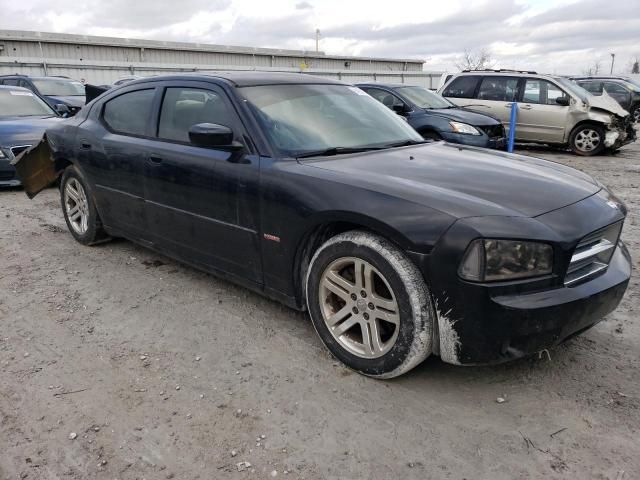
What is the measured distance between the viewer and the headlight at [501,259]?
232 cm

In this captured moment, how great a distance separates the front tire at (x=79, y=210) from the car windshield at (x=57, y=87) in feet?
30.5

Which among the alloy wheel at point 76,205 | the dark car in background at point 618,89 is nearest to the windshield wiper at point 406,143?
the alloy wheel at point 76,205

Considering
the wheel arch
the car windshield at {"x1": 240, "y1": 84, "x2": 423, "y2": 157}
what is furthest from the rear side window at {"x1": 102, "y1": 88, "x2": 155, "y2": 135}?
the wheel arch

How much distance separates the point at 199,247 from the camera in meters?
Result: 3.67

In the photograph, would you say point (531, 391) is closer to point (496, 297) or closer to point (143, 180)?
point (496, 297)

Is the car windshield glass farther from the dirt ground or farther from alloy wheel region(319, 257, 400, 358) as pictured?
alloy wheel region(319, 257, 400, 358)

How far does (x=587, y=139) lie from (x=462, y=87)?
9.67 feet

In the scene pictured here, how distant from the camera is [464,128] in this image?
29.0 ft

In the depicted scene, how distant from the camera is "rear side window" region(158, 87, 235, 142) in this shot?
11.5 ft

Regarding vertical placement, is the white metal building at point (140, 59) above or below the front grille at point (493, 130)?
above

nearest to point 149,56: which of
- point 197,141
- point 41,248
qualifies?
point 41,248

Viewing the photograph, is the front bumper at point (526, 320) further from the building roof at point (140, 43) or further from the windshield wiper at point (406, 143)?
the building roof at point (140, 43)

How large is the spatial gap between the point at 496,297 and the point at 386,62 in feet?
146

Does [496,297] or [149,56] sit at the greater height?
[149,56]
